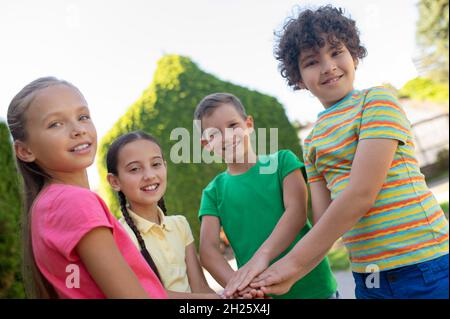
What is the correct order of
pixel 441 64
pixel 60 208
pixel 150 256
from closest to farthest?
pixel 60 208 → pixel 150 256 → pixel 441 64

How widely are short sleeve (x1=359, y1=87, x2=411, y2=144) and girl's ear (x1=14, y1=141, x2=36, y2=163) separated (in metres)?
0.82

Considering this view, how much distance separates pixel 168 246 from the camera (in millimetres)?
1461

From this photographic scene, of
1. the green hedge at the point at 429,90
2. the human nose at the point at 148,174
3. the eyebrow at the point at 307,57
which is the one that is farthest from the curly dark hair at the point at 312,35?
the green hedge at the point at 429,90

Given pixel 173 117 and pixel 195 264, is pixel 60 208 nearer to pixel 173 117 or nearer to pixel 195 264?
pixel 195 264

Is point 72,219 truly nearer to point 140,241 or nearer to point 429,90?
point 140,241

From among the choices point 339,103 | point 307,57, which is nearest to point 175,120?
point 307,57

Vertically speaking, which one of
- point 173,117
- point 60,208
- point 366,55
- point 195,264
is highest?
point 173,117

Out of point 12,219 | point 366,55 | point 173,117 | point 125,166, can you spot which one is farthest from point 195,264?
point 173,117

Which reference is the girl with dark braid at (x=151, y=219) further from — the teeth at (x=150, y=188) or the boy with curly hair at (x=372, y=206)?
the boy with curly hair at (x=372, y=206)

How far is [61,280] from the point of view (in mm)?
1018

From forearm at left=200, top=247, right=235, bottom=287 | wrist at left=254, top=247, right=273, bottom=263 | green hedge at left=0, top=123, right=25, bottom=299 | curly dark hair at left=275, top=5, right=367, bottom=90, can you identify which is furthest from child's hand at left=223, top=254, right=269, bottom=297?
green hedge at left=0, top=123, right=25, bottom=299

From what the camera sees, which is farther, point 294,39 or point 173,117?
point 173,117

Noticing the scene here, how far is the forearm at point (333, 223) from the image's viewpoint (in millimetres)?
1151
